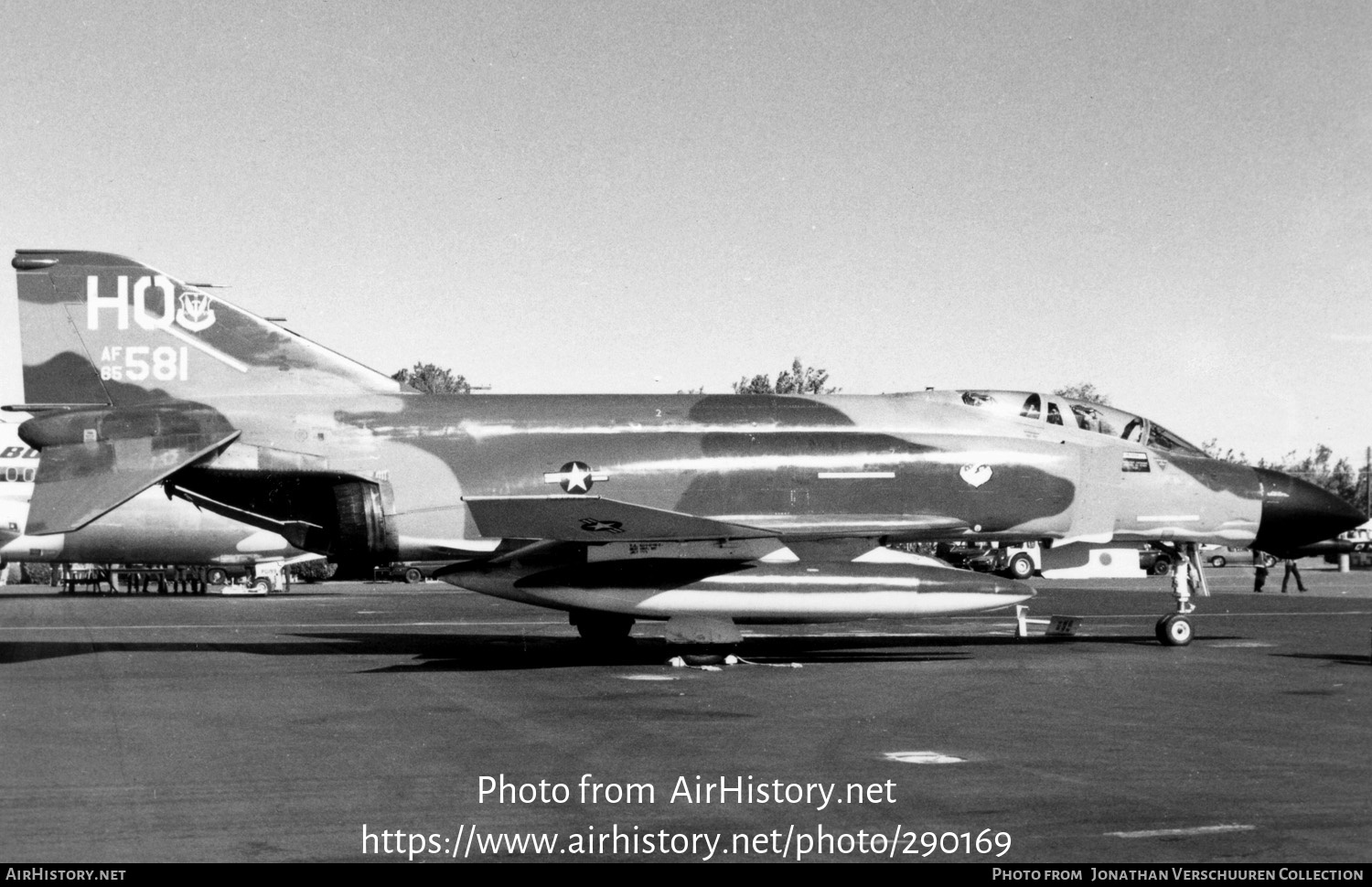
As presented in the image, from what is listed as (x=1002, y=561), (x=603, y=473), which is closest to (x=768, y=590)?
(x=603, y=473)

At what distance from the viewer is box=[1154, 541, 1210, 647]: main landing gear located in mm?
17391

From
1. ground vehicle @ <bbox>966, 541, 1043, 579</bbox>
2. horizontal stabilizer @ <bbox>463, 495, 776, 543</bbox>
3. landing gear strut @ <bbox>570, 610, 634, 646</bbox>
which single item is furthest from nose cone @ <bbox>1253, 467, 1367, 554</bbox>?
ground vehicle @ <bbox>966, 541, 1043, 579</bbox>

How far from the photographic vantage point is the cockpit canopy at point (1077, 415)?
17594 millimetres

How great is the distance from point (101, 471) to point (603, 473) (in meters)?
6.18

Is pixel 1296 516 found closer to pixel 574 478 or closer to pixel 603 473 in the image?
pixel 603 473

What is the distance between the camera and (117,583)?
49.5m

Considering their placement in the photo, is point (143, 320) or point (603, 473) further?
point (143, 320)

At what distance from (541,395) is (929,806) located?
1105 cm

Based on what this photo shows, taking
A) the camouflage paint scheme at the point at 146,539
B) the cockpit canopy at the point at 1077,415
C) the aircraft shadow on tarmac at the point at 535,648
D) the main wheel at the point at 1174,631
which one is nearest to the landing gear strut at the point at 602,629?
the aircraft shadow on tarmac at the point at 535,648

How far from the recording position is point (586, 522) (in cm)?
1478

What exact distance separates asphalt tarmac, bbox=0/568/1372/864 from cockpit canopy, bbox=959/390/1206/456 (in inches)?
115

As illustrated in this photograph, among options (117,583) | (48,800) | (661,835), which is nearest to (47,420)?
(48,800)

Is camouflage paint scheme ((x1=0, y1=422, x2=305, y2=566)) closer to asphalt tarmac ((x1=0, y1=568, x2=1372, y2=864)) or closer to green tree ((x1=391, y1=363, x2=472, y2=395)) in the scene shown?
asphalt tarmac ((x1=0, y1=568, x2=1372, y2=864))

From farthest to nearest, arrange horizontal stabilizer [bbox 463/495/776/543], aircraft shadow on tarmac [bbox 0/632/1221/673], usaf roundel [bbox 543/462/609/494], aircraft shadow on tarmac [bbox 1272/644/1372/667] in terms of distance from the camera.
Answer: usaf roundel [bbox 543/462/609/494]
aircraft shadow on tarmac [bbox 0/632/1221/673]
aircraft shadow on tarmac [bbox 1272/644/1372/667]
horizontal stabilizer [bbox 463/495/776/543]
